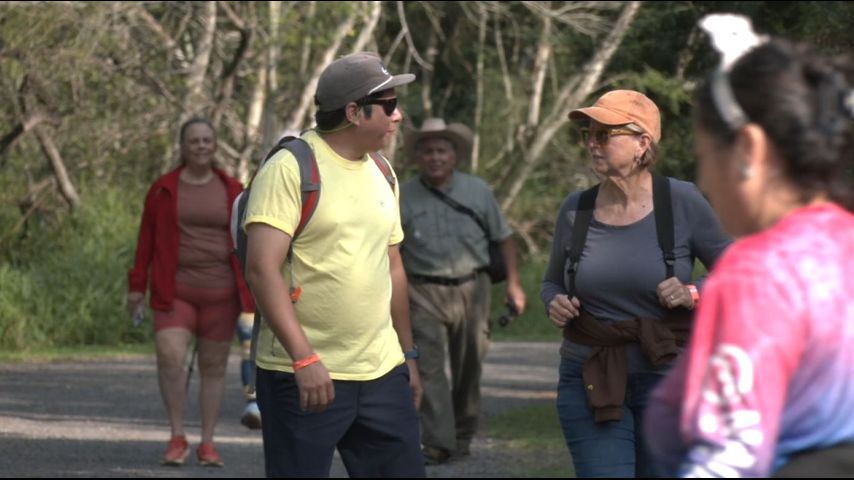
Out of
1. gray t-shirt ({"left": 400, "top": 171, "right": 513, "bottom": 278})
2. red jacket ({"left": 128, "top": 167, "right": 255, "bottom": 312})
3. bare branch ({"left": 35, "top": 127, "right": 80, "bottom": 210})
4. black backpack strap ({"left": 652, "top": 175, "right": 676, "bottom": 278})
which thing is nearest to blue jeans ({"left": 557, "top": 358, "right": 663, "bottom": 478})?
black backpack strap ({"left": 652, "top": 175, "right": 676, "bottom": 278})

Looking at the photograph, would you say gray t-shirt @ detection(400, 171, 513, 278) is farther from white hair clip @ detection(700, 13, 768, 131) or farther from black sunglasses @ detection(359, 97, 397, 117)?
white hair clip @ detection(700, 13, 768, 131)

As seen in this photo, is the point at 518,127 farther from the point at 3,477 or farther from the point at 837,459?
the point at 837,459

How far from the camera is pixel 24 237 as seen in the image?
1995cm

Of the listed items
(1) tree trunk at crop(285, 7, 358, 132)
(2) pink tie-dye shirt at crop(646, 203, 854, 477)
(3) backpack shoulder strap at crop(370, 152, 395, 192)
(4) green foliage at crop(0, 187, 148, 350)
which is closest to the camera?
(2) pink tie-dye shirt at crop(646, 203, 854, 477)

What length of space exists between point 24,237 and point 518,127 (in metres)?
8.66

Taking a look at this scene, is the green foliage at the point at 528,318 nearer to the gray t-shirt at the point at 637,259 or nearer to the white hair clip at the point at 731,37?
the gray t-shirt at the point at 637,259

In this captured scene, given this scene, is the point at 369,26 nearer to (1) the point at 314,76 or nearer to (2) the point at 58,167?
(1) the point at 314,76

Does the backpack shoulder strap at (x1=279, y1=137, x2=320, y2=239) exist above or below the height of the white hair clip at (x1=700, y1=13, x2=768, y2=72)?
below

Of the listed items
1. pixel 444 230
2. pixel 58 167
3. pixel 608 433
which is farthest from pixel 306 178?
pixel 58 167

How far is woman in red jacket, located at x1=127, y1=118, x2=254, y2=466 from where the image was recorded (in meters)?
9.51

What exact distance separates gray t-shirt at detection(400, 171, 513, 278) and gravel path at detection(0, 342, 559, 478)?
1.18 metres

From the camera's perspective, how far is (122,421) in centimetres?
1176

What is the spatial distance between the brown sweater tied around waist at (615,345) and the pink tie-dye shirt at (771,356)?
2686mm

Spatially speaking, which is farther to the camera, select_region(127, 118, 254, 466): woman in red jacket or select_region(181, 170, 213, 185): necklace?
select_region(181, 170, 213, 185): necklace
